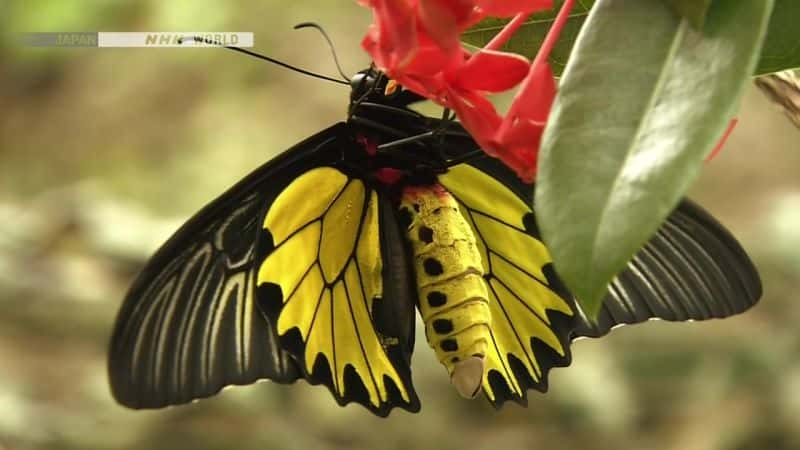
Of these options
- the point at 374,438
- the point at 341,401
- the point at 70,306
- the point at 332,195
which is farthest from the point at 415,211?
the point at 70,306

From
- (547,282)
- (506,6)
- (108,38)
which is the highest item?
(108,38)

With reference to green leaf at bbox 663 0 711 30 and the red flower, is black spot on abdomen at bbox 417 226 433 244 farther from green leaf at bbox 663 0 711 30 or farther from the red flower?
green leaf at bbox 663 0 711 30

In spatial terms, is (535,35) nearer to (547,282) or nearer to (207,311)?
(547,282)

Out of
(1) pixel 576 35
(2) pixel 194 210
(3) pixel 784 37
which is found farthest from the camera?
(2) pixel 194 210

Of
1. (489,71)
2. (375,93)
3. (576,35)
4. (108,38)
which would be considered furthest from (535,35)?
(108,38)

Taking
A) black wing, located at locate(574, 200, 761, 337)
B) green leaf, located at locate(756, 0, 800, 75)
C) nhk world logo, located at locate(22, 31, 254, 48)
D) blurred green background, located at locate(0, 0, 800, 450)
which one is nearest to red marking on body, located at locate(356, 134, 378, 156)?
black wing, located at locate(574, 200, 761, 337)

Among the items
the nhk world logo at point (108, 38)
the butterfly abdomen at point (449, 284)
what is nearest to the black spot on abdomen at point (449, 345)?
the butterfly abdomen at point (449, 284)

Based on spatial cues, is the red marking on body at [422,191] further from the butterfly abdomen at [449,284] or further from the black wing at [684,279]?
the black wing at [684,279]

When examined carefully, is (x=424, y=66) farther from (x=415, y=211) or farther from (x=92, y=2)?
(x=92, y=2)
